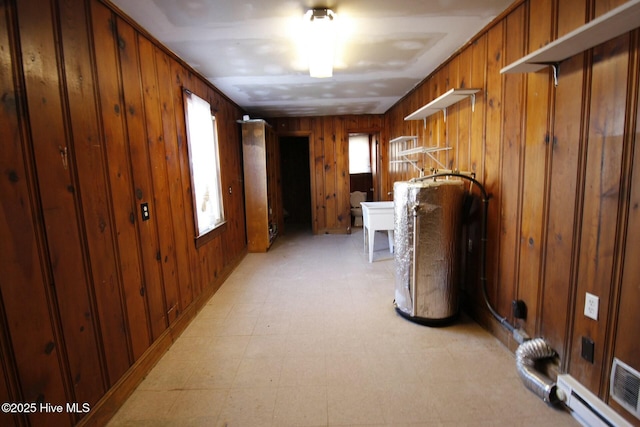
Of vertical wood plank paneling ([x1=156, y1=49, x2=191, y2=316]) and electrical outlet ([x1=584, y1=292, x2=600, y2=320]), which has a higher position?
vertical wood plank paneling ([x1=156, y1=49, x2=191, y2=316])

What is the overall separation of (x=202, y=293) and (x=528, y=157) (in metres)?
2.91

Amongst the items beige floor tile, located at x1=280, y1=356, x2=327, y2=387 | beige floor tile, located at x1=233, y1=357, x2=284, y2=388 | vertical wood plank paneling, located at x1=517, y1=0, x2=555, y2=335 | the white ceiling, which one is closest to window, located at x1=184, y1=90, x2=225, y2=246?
the white ceiling

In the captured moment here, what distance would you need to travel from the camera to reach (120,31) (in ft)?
5.87

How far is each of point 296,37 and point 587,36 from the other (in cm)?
174

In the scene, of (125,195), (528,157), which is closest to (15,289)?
(125,195)

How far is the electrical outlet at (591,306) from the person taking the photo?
1379 millimetres

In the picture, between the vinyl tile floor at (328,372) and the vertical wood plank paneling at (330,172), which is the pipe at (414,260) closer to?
the vinyl tile floor at (328,372)

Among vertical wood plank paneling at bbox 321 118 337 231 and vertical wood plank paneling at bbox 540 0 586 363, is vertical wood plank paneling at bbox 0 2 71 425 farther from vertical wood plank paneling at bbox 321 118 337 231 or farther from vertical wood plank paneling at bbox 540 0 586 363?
vertical wood plank paneling at bbox 321 118 337 231

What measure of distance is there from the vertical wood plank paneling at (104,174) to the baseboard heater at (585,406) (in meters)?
2.41

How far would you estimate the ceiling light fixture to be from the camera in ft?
5.98

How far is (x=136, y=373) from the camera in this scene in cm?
179

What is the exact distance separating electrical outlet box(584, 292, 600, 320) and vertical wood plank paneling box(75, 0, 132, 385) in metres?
2.48

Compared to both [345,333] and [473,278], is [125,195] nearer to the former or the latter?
[345,333]

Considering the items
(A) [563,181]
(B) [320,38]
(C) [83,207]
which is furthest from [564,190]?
(C) [83,207]
